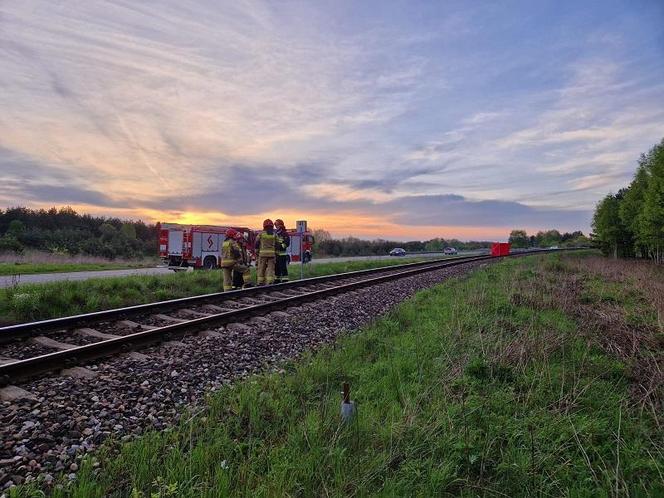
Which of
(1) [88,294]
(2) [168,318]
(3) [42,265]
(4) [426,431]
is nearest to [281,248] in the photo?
(1) [88,294]

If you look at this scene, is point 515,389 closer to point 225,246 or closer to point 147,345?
point 147,345

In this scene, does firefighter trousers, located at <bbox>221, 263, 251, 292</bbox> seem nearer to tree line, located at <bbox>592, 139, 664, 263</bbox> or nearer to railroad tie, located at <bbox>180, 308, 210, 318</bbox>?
railroad tie, located at <bbox>180, 308, 210, 318</bbox>

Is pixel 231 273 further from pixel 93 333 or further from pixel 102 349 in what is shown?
pixel 102 349

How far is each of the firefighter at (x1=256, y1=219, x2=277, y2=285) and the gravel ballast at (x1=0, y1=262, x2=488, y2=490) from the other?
6.70 meters

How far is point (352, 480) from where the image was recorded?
3029 millimetres

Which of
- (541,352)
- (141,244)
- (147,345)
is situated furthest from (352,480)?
(141,244)

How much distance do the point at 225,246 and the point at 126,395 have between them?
912 centimetres

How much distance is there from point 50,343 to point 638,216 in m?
54.0

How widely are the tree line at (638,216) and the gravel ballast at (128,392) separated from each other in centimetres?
4034

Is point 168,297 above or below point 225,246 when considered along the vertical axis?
below

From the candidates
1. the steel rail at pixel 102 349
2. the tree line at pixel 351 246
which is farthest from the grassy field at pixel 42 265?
the tree line at pixel 351 246

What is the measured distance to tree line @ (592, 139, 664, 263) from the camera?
37.8 metres

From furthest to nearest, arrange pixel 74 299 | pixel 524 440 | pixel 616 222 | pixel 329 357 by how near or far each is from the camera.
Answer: pixel 616 222, pixel 74 299, pixel 329 357, pixel 524 440

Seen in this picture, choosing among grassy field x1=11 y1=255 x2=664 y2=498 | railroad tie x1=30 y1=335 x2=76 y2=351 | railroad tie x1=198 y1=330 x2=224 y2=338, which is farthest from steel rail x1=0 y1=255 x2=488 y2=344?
grassy field x1=11 y1=255 x2=664 y2=498
